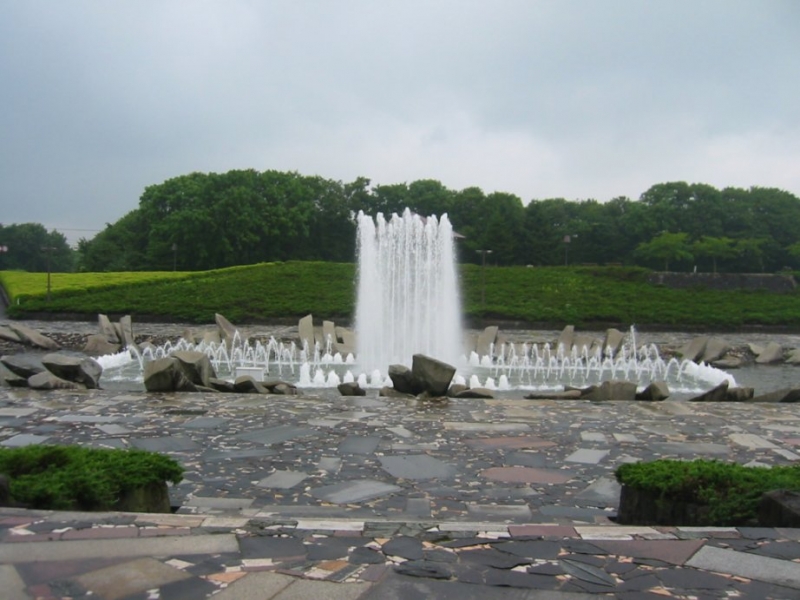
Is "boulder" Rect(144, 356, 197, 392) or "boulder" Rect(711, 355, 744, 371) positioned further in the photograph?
"boulder" Rect(711, 355, 744, 371)

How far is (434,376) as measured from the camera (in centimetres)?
1075

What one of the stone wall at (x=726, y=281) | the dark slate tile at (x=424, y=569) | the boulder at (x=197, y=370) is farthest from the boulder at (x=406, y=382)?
the stone wall at (x=726, y=281)

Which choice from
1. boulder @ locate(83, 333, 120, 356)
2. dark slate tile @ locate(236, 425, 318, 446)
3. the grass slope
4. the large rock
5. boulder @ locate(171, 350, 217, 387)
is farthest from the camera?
the grass slope

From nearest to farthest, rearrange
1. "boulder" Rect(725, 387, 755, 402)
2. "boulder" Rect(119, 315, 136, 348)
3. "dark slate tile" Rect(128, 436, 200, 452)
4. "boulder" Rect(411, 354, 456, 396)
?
"dark slate tile" Rect(128, 436, 200, 452) < "boulder" Rect(411, 354, 456, 396) < "boulder" Rect(725, 387, 755, 402) < "boulder" Rect(119, 315, 136, 348)

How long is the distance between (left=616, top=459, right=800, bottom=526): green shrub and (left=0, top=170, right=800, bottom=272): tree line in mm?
45312

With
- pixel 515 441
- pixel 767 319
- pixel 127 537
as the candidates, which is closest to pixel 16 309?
pixel 515 441

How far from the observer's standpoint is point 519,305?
3278cm

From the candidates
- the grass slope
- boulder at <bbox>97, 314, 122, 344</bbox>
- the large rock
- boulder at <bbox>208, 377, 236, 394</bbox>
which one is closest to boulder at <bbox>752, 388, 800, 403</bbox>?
boulder at <bbox>208, 377, 236, 394</bbox>

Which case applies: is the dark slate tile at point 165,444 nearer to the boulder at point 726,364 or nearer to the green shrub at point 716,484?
the green shrub at point 716,484

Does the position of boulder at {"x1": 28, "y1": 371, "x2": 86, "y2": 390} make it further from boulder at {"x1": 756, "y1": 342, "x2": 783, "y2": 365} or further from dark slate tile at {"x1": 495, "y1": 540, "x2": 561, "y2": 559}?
boulder at {"x1": 756, "y1": 342, "x2": 783, "y2": 365}

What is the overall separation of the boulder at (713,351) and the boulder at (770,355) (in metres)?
1.51

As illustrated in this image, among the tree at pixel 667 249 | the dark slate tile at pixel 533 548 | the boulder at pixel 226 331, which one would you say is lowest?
the dark slate tile at pixel 533 548

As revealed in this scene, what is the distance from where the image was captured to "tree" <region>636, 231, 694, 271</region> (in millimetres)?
53094

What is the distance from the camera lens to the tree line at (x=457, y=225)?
2062 inches
